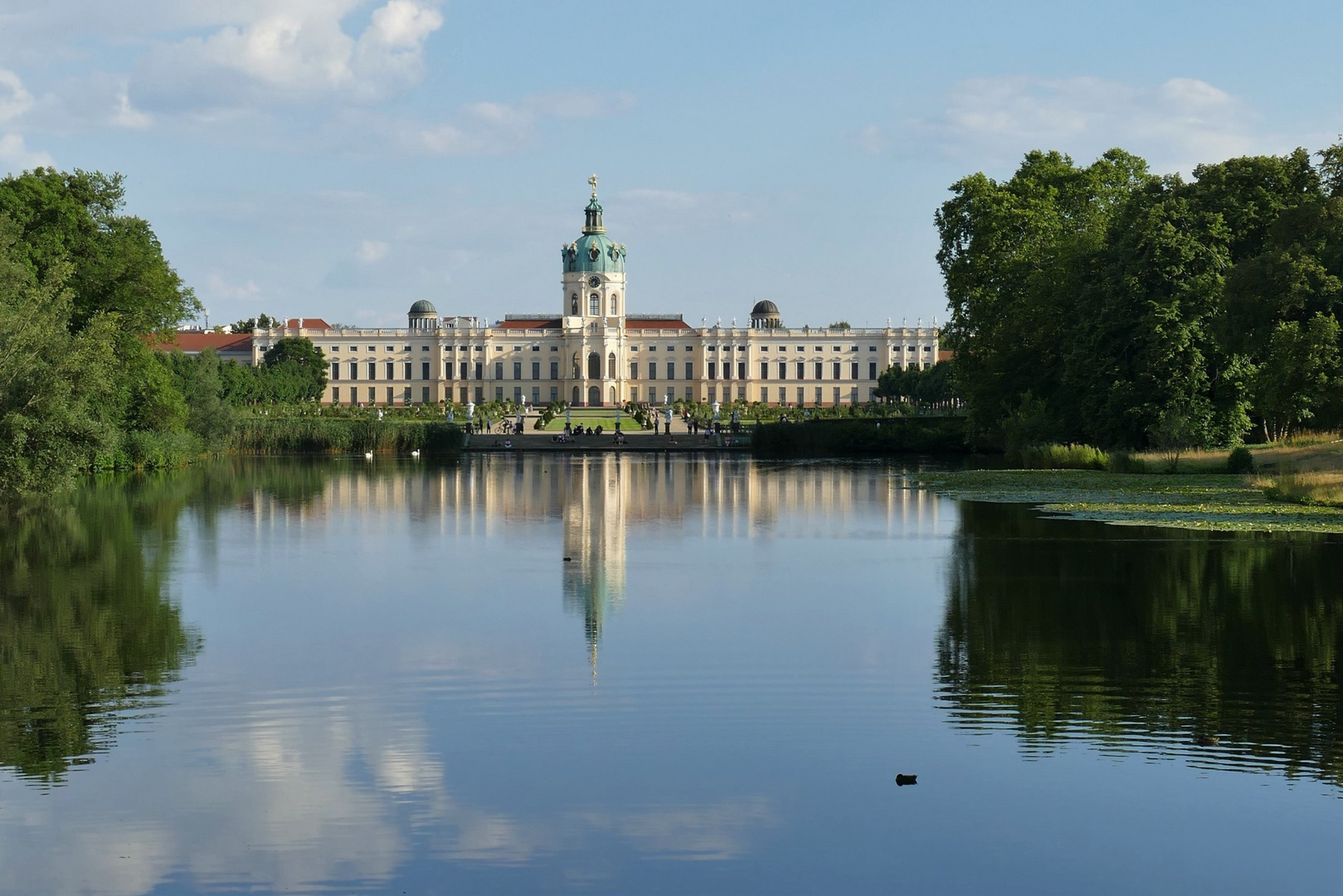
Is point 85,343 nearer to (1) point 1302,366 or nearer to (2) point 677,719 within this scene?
(2) point 677,719

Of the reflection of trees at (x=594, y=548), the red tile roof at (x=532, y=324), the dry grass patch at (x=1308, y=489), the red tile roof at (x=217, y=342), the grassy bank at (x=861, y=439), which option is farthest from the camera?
the red tile roof at (x=532, y=324)

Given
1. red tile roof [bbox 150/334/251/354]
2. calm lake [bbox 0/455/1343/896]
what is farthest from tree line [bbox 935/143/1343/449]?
red tile roof [bbox 150/334/251/354]

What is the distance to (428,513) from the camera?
22312mm

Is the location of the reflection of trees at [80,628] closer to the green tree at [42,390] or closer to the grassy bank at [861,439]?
the green tree at [42,390]

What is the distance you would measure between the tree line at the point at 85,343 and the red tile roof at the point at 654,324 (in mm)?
70679

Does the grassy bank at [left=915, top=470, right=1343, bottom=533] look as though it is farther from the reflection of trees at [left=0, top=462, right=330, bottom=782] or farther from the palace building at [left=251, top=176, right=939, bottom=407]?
the palace building at [left=251, top=176, right=939, bottom=407]

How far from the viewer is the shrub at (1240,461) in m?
26.0

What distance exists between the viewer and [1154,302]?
96.1 ft

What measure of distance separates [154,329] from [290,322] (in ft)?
283

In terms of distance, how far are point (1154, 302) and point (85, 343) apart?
63.2 ft

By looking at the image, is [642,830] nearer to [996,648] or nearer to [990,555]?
[996,648]

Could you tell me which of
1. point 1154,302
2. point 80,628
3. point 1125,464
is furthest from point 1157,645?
point 1154,302

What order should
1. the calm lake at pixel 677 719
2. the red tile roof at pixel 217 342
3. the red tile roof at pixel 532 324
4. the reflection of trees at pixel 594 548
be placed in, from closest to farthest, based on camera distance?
the calm lake at pixel 677 719
the reflection of trees at pixel 594 548
the red tile roof at pixel 217 342
the red tile roof at pixel 532 324

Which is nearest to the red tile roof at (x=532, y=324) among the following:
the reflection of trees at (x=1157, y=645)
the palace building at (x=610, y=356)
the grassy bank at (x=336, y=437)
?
the palace building at (x=610, y=356)
